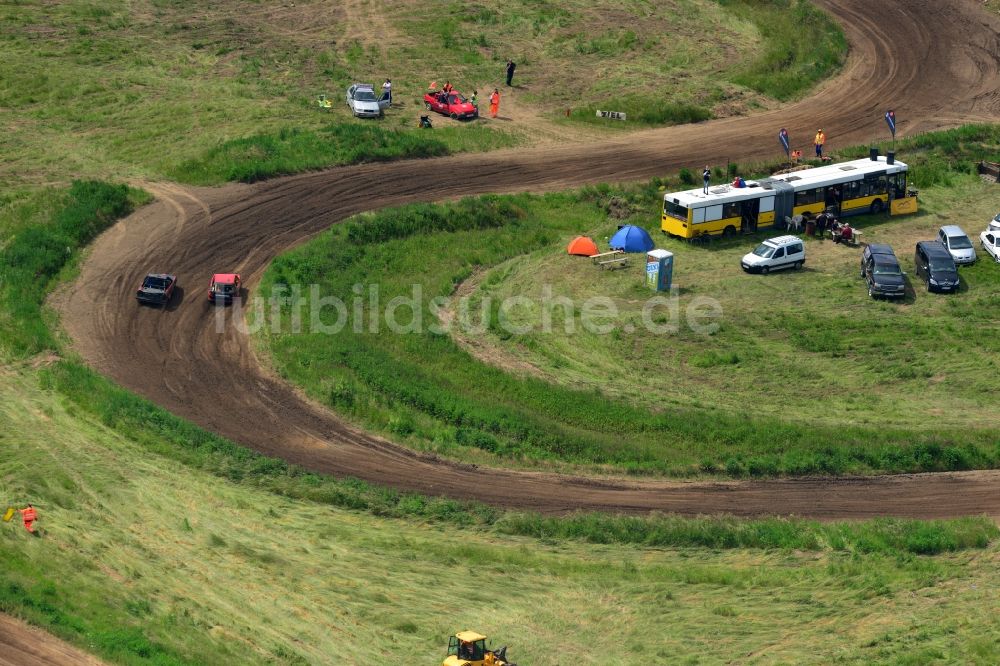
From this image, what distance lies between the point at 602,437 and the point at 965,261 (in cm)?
2494

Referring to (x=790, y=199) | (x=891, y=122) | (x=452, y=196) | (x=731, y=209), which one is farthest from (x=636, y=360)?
(x=891, y=122)

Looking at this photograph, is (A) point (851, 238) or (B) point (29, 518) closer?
(B) point (29, 518)

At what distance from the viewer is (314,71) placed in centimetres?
8438

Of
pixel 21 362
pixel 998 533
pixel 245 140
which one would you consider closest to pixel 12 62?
pixel 245 140

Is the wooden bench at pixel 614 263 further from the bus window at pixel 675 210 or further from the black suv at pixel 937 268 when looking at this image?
the black suv at pixel 937 268

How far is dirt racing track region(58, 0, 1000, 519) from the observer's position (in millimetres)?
46344

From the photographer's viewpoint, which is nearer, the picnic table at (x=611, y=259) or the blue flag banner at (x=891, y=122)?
the picnic table at (x=611, y=259)

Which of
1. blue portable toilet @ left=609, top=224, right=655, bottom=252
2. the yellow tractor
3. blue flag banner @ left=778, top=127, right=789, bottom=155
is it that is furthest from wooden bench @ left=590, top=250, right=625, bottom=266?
the yellow tractor

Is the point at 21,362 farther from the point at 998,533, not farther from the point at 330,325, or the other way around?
the point at 998,533

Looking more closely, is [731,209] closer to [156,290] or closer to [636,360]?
[636,360]

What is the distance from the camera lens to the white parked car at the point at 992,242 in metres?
64.4

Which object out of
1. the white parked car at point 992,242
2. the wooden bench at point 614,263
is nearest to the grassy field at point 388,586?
the wooden bench at point 614,263

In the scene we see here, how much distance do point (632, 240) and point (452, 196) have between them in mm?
10682

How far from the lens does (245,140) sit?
72875mm
